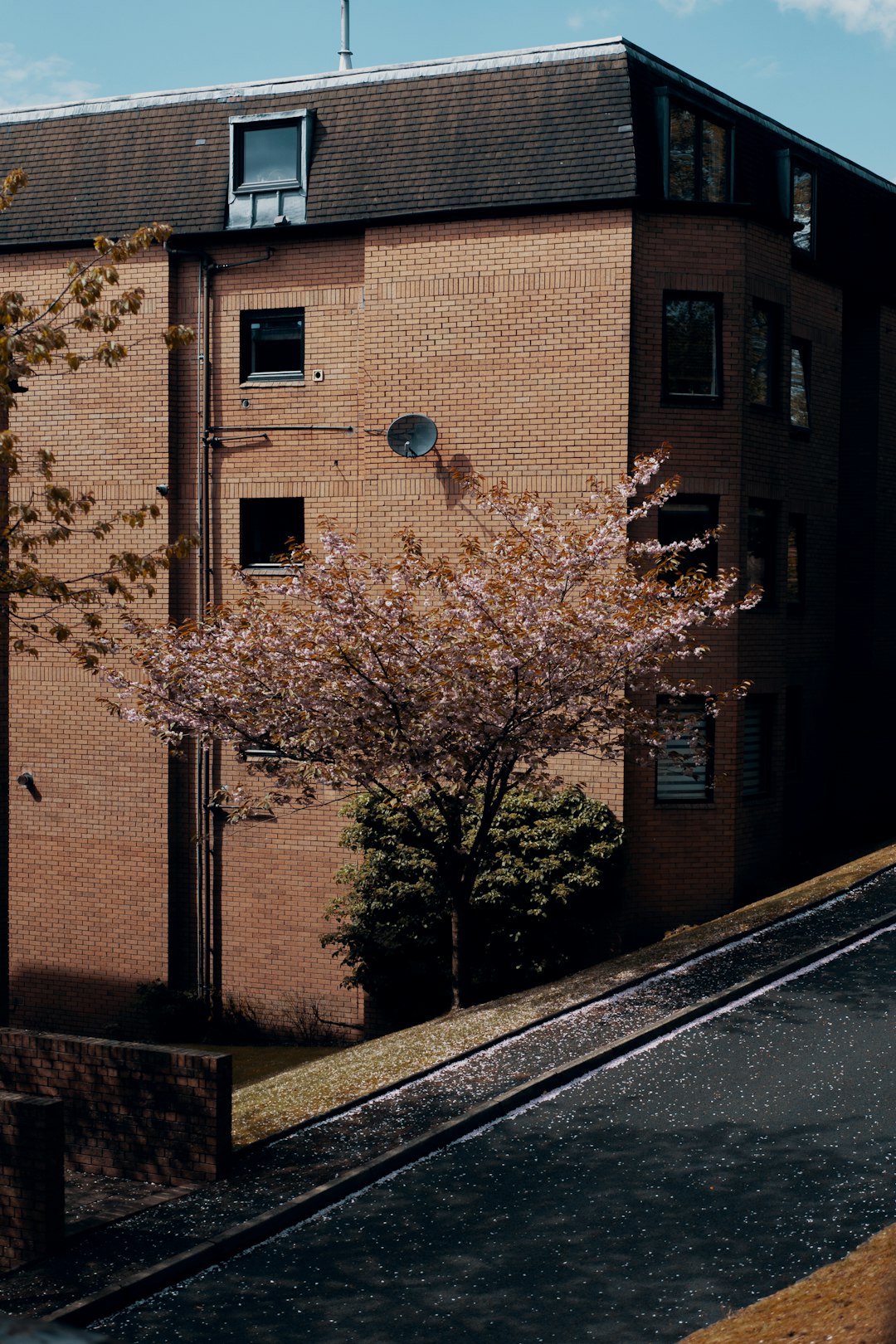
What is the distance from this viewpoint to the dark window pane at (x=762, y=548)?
2206cm

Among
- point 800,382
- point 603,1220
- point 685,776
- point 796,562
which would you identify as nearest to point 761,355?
point 800,382

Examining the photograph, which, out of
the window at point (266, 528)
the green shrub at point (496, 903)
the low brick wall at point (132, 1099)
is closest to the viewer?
the low brick wall at point (132, 1099)

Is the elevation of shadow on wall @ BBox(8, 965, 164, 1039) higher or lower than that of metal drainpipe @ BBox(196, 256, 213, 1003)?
lower

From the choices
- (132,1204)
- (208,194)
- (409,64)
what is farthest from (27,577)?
(409,64)

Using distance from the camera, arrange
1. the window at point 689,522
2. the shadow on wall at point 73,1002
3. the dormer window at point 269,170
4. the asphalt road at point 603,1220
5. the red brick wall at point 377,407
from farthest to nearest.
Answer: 1. the shadow on wall at point 73,1002
2. the dormer window at point 269,170
3. the window at point 689,522
4. the red brick wall at point 377,407
5. the asphalt road at point 603,1220

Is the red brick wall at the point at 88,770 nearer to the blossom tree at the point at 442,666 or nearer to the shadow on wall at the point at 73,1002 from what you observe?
the shadow on wall at the point at 73,1002

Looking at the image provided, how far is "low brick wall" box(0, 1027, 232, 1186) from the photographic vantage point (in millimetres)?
10617

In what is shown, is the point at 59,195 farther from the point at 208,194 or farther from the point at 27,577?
the point at 27,577

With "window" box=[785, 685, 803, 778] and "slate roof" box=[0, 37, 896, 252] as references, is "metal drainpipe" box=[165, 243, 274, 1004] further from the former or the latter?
"window" box=[785, 685, 803, 778]

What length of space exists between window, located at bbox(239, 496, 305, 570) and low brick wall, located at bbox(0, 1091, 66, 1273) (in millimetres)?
13494

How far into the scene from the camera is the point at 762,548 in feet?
73.6

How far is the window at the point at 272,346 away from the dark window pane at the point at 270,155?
211 centimetres

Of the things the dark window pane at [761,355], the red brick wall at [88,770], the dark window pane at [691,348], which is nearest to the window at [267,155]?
the red brick wall at [88,770]

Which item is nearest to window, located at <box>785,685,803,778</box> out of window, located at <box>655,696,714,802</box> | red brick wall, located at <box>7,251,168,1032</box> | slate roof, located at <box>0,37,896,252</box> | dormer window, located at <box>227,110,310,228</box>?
window, located at <box>655,696,714,802</box>
